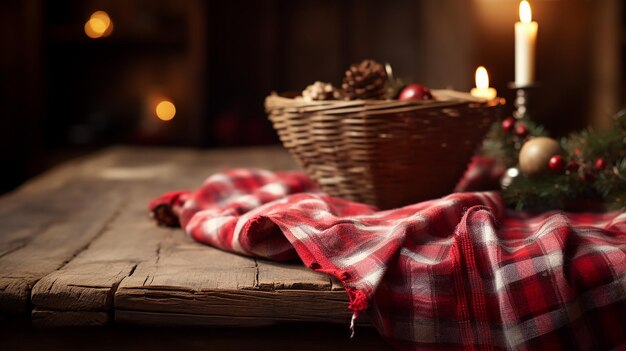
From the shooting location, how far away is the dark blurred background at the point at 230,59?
2.67 meters

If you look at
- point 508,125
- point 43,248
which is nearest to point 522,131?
point 508,125

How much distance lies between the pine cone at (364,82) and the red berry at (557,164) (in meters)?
0.26

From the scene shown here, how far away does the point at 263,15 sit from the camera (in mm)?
3000

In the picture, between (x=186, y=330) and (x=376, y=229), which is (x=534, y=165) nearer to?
(x=376, y=229)

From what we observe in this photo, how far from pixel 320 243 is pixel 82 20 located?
254 centimetres

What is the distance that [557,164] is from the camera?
3.22 ft

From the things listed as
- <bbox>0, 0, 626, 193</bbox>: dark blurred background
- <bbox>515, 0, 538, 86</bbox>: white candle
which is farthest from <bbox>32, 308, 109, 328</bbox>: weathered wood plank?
<bbox>0, 0, 626, 193</bbox>: dark blurred background

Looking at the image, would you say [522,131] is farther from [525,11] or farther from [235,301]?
[235,301]

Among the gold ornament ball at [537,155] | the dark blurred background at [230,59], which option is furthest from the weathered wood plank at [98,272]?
the dark blurred background at [230,59]

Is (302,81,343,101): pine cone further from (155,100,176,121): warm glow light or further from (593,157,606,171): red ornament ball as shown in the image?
(155,100,176,121): warm glow light

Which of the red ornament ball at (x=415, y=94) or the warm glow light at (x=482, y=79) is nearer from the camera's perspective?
the red ornament ball at (x=415, y=94)

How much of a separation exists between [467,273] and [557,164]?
0.37 metres

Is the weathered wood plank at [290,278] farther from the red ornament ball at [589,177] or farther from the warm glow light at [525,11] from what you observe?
the warm glow light at [525,11]

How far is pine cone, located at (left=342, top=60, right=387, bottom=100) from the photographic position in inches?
38.6
